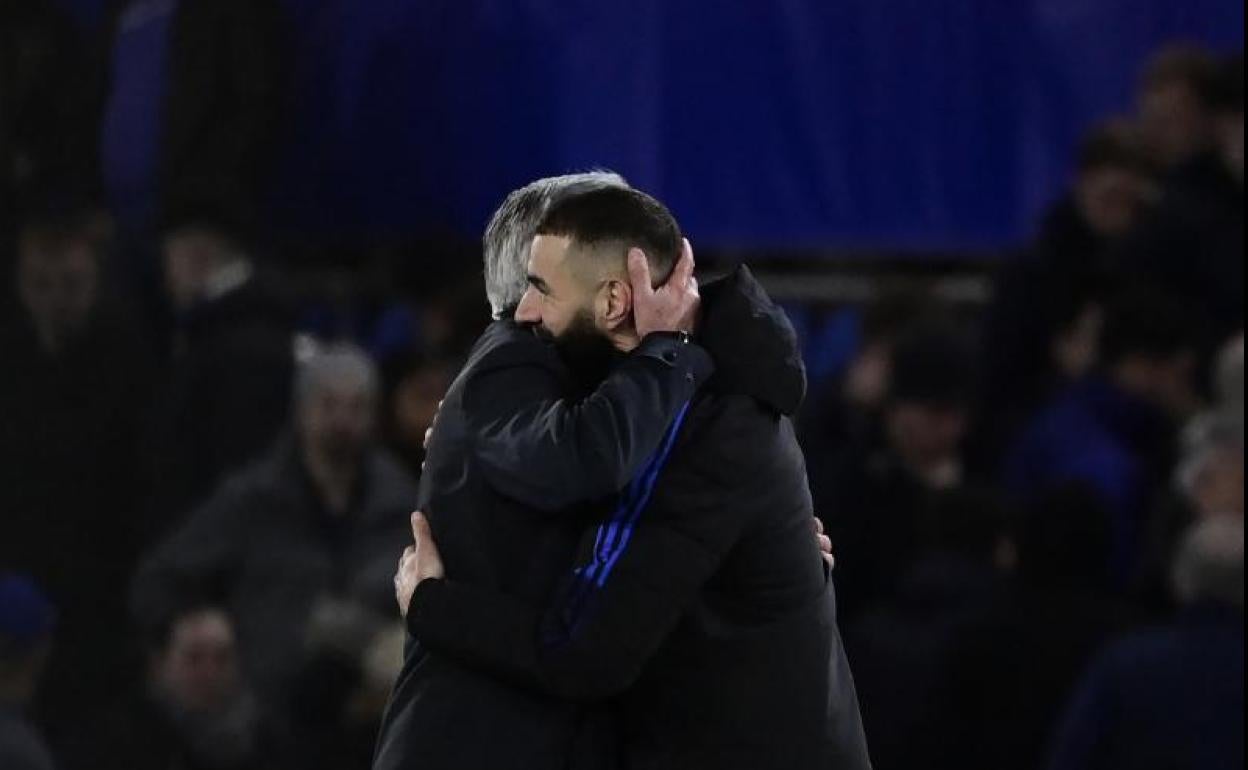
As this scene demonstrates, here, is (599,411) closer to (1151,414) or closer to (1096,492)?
(1096,492)

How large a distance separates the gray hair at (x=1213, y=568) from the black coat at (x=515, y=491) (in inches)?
Result: 80.8

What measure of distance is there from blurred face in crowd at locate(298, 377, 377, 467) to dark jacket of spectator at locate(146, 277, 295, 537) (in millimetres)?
386

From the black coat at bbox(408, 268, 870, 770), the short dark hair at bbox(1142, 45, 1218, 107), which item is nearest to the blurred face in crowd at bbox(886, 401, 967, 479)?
the short dark hair at bbox(1142, 45, 1218, 107)

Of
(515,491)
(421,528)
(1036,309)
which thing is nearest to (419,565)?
(421,528)

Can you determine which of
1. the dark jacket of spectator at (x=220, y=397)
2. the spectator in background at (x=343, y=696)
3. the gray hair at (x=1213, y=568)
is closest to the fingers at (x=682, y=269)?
the gray hair at (x=1213, y=568)

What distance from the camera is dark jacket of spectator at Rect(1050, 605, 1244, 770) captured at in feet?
16.4

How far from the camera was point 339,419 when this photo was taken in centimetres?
629

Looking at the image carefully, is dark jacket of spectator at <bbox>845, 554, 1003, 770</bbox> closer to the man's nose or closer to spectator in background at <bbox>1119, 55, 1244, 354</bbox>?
spectator in background at <bbox>1119, 55, 1244, 354</bbox>

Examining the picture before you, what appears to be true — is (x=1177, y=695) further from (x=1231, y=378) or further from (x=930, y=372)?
(x=930, y=372)

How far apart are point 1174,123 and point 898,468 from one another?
104cm

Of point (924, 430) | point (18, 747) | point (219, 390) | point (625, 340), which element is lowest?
point (219, 390)

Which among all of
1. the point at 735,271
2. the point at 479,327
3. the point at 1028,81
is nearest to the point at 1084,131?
the point at 1028,81

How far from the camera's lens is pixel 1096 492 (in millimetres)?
5457

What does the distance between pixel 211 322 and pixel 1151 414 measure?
216cm
